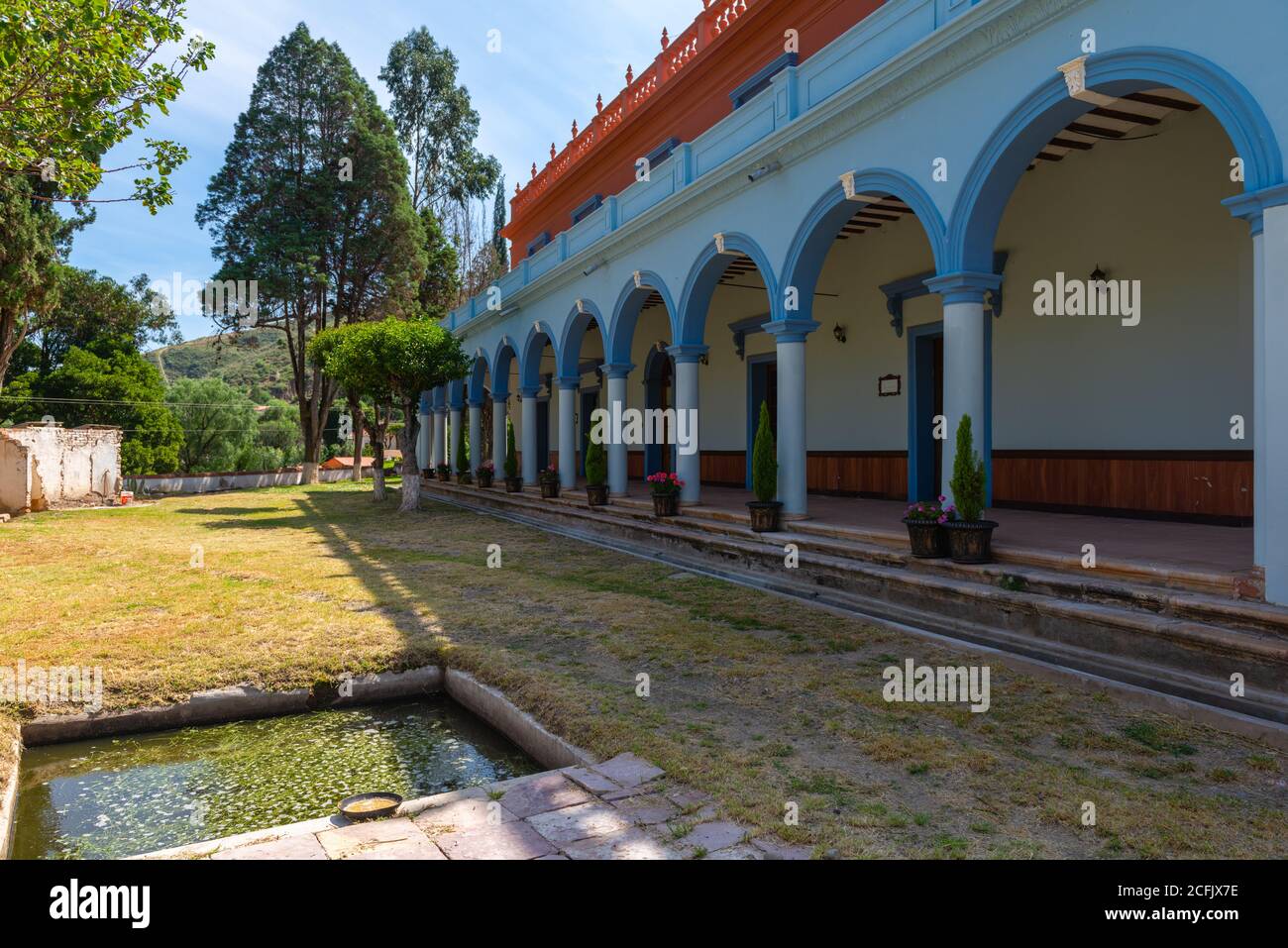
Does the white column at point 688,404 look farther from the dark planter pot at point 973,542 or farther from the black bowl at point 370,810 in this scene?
the black bowl at point 370,810

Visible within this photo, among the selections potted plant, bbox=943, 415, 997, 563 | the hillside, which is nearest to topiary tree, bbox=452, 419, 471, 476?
potted plant, bbox=943, 415, 997, 563

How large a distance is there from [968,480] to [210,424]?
4174cm

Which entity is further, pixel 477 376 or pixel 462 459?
pixel 462 459

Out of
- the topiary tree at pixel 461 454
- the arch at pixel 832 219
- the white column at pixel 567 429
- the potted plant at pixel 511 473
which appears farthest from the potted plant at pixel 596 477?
the topiary tree at pixel 461 454

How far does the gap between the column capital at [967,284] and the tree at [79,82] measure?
318 inches

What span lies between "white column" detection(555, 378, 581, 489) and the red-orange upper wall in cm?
505

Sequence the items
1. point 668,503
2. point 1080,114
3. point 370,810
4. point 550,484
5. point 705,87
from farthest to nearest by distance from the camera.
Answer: point 550,484
point 705,87
point 668,503
point 1080,114
point 370,810

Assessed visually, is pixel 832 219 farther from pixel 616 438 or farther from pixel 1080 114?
pixel 616 438

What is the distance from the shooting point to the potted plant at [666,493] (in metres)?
11.4

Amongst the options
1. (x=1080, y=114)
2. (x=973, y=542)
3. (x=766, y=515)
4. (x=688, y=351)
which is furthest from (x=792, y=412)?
(x=1080, y=114)

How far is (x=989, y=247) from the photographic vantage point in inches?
278

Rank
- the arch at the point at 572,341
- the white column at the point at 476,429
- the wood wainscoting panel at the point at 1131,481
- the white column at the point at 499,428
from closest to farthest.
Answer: the wood wainscoting panel at the point at 1131,481, the arch at the point at 572,341, the white column at the point at 499,428, the white column at the point at 476,429
